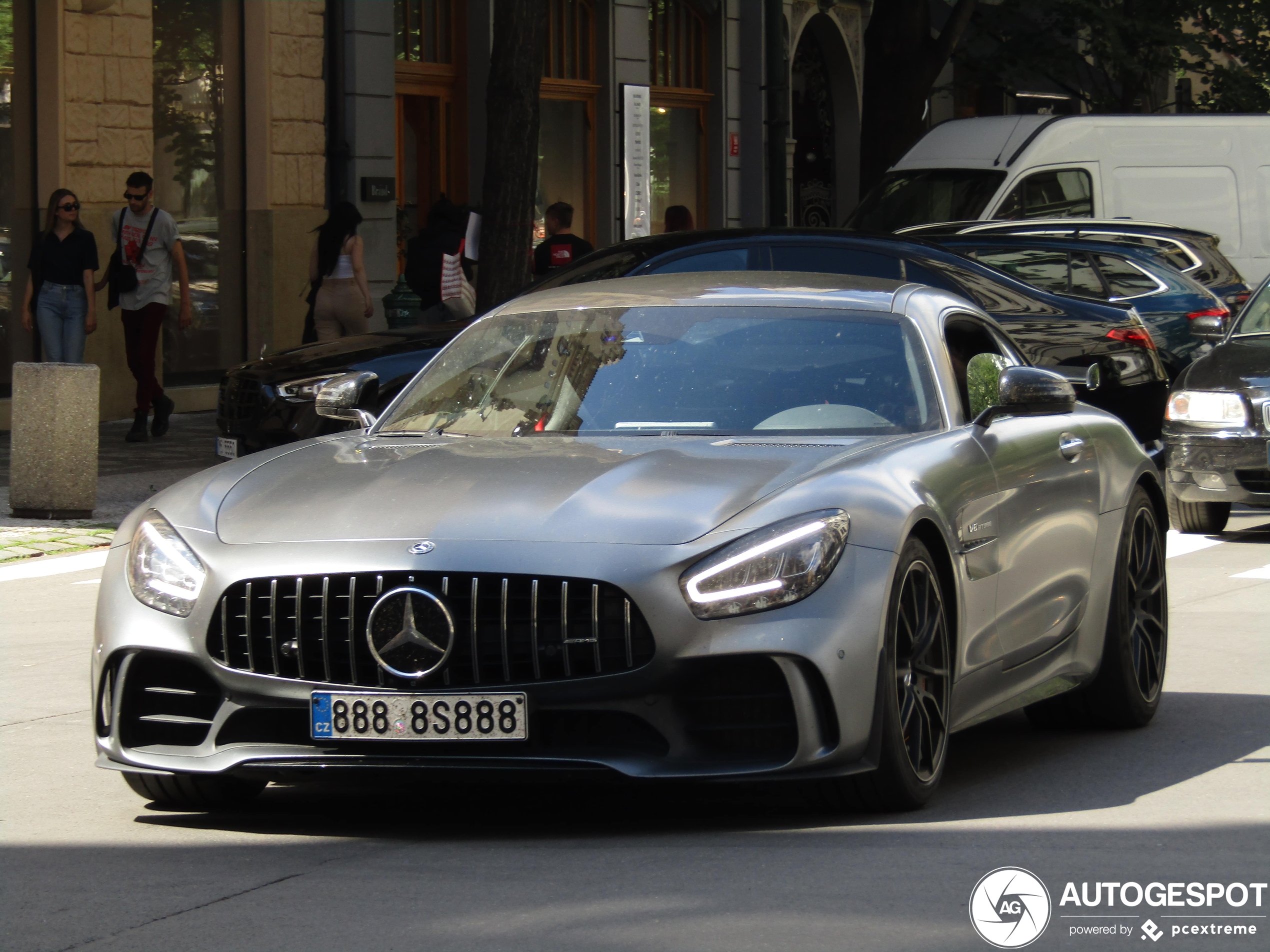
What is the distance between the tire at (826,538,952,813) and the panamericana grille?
0.66 meters

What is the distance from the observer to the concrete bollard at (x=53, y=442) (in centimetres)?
1345

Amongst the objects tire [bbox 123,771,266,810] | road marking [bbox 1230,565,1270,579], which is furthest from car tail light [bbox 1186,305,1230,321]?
tire [bbox 123,771,266,810]

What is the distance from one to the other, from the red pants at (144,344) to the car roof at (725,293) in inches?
430

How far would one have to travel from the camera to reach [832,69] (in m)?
34.4

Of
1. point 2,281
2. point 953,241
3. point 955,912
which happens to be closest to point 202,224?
point 2,281

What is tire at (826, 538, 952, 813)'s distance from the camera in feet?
18.2

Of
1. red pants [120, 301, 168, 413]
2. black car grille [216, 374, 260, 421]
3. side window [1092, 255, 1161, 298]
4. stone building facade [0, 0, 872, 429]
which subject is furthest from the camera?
stone building facade [0, 0, 872, 429]

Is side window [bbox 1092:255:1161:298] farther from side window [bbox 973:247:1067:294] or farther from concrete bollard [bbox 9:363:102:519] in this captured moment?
concrete bollard [bbox 9:363:102:519]

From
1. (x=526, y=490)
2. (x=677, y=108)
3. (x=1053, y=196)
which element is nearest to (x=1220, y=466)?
(x=526, y=490)

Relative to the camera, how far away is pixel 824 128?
3462 cm

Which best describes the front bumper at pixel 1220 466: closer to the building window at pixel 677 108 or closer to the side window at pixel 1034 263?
the side window at pixel 1034 263

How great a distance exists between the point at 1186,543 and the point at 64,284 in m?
8.68

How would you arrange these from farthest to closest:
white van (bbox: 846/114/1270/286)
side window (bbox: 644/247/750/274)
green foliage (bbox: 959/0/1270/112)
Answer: green foliage (bbox: 959/0/1270/112)
white van (bbox: 846/114/1270/286)
side window (bbox: 644/247/750/274)

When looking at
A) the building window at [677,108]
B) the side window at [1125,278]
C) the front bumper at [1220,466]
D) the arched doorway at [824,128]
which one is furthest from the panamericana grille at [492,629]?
the arched doorway at [824,128]
